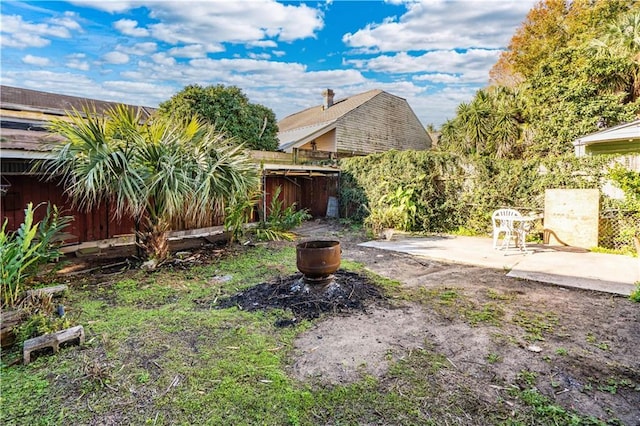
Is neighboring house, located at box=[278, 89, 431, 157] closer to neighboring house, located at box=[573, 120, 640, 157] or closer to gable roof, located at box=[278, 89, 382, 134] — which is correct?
gable roof, located at box=[278, 89, 382, 134]

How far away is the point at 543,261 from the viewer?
572 centimetres

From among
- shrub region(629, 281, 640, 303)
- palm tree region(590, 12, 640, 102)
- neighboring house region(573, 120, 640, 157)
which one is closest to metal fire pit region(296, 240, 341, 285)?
shrub region(629, 281, 640, 303)

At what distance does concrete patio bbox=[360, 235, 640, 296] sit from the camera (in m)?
4.60

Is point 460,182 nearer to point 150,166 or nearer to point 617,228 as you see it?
point 617,228

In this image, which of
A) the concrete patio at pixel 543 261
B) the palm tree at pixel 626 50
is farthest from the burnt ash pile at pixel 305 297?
the palm tree at pixel 626 50

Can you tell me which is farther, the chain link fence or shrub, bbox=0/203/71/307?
the chain link fence

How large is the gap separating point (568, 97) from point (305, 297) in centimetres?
1194

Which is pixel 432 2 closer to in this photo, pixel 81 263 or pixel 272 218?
pixel 272 218

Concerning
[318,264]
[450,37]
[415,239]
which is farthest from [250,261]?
[450,37]

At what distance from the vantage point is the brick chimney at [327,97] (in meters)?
19.8

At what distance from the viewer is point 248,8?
661 centimetres

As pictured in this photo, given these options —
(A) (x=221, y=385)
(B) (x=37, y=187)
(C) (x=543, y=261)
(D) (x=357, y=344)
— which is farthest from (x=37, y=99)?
(C) (x=543, y=261)

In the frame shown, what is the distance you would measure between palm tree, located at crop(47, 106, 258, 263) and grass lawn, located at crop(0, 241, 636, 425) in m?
1.98

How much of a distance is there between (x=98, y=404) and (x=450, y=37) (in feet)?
34.8
